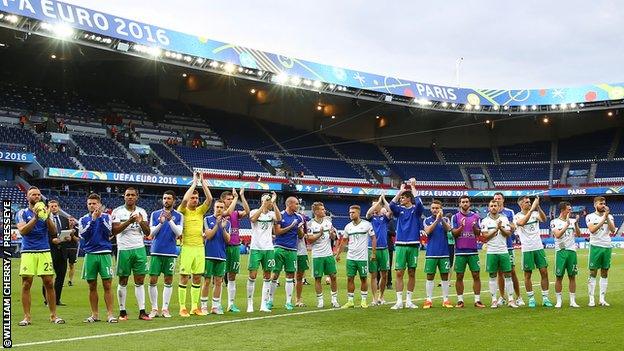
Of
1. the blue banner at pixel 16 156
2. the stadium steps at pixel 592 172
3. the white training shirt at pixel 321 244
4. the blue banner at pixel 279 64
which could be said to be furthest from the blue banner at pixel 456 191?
the white training shirt at pixel 321 244

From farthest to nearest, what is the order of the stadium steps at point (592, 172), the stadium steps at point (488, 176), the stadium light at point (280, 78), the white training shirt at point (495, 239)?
the stadium steps at point (488, 176) → the stadium steps at point (592, 172) → the stadium light at point (280, 78) → the white training shirt at point (495, 239)

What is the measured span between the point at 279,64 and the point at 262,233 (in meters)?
31.2

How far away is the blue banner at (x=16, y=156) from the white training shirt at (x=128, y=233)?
30139 mm

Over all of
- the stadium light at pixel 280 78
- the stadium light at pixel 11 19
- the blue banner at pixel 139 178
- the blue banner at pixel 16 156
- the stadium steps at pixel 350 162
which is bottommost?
the blue banner at pixel 139 178

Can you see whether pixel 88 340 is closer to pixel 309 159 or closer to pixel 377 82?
pixel 377 82

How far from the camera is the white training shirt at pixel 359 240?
13344mm

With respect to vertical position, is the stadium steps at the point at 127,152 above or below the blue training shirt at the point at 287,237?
above

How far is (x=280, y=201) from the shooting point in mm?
52438

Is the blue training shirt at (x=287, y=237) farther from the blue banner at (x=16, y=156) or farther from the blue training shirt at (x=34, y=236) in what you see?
the blue banner at (x=16, y=156)

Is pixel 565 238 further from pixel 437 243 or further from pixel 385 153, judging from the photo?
pixel 385 153

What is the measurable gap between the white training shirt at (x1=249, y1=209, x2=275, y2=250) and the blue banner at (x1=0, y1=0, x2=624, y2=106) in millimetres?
24339

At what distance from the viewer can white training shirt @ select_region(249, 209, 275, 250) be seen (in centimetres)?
1292

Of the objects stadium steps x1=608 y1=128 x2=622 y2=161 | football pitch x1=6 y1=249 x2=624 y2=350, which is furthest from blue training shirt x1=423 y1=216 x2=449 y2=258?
stadium steps x1=608 y1=128 x2=622 y2=161

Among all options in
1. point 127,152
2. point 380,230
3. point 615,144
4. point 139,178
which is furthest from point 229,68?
point 615,144
